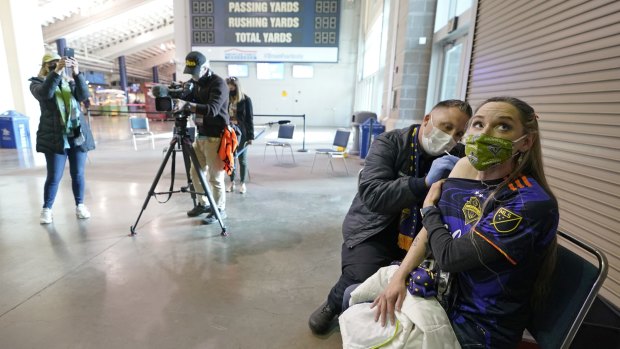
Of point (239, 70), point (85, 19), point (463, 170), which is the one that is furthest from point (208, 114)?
point (85, 19)

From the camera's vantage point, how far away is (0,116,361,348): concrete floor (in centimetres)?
169

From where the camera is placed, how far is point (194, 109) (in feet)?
8.59

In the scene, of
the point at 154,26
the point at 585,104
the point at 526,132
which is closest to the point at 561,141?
the point at 585,104

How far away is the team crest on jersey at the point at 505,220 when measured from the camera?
A: 2.90 feet

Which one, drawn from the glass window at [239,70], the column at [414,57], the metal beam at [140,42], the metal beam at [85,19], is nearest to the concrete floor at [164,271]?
the column at [414,57]

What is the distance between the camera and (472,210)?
1.03m

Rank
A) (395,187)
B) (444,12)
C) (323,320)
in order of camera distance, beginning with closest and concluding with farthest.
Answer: (395,187) → (323,320) → (444,12)

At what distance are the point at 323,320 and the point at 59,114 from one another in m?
2.75

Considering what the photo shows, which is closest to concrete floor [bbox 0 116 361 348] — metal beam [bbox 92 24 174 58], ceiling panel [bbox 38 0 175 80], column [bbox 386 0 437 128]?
column [bbox 386 0 437 128]

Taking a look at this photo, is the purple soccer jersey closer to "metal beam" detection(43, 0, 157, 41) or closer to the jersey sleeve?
the jersey sleeve

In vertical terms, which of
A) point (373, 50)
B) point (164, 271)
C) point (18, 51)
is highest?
point (373, 50)

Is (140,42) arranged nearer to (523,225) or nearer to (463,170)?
(463,170)

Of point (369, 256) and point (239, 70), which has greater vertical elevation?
point (239, 70)

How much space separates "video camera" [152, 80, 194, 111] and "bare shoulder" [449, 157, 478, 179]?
2.21 m
